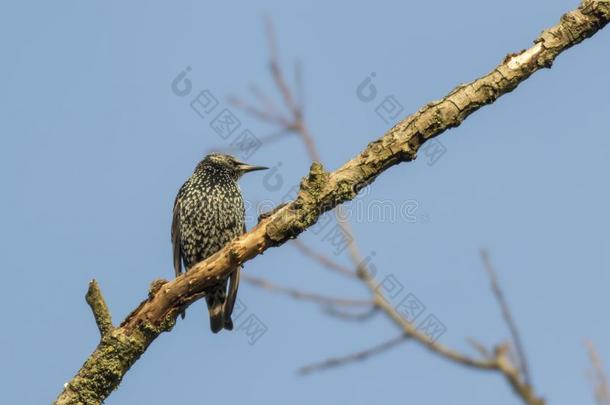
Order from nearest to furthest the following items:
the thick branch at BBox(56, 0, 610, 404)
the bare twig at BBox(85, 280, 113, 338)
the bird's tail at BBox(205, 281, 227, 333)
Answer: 1. the bare twig at BBox(85, 280, 113, 338)
2. the thick branch at BBox(56, 0, 610, 404)
3. the bird's tail at BBox(205, 281, 227, 333)

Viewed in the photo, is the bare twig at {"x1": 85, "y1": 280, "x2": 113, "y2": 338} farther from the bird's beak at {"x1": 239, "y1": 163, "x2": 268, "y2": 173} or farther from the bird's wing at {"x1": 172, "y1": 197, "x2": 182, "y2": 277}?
the bird's beak at {"x1": 239, "y1": 163, "x2": 268, "y2": 173}

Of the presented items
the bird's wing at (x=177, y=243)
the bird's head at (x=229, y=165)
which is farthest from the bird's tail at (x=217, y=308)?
the bird's head at (x=229, y=165)

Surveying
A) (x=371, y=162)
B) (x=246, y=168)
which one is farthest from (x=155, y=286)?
(x=246, y=168)

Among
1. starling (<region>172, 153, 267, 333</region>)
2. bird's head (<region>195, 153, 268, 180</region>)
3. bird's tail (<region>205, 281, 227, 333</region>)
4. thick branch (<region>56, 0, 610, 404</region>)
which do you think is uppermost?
bird's head (<region>195, 153, 268, 180</region>)

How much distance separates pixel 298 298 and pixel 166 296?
1418mm

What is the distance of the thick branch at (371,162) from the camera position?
525 centimetres

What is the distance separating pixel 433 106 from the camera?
5.29 metres

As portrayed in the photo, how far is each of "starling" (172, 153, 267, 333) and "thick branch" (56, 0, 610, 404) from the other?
7.43 feet

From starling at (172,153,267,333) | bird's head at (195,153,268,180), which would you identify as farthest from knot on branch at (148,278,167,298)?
bird's head at (195,153,268,180)

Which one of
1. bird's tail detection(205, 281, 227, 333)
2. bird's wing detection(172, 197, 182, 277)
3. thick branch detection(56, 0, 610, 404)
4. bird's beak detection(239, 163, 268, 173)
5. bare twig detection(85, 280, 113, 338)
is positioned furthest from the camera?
bird's beak detection(239, 163, 268, 173)

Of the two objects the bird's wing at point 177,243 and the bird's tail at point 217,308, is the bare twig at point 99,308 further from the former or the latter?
the bird's wing at point 177,243

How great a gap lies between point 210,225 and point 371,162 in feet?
9.50

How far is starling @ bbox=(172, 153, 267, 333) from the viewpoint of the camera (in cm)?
778

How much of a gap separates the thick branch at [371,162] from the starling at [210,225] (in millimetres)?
2265
